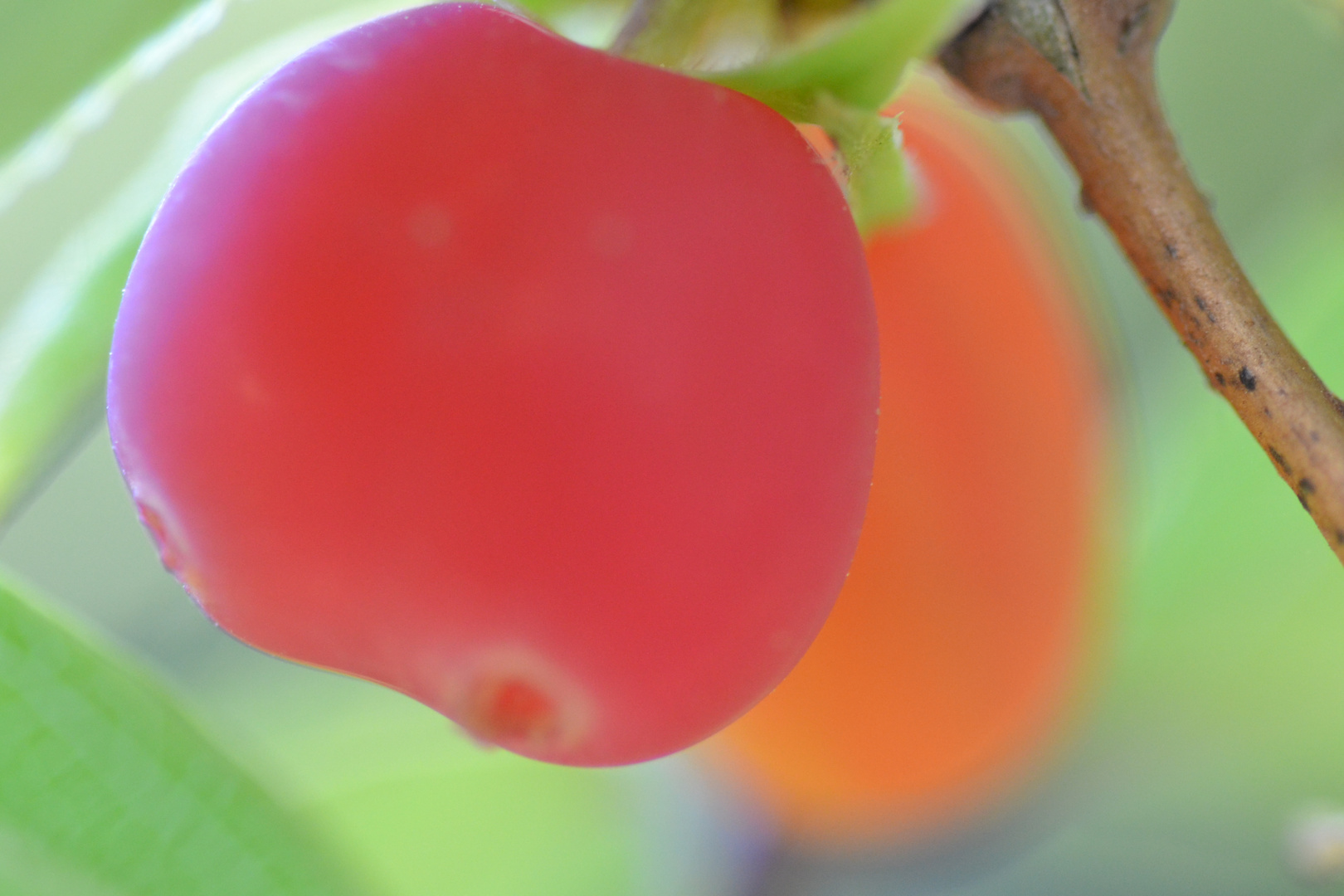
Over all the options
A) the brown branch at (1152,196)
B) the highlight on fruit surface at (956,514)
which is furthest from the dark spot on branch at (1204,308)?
the highlight on fruit surface at (956,514)

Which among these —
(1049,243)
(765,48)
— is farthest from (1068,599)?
(765,48)

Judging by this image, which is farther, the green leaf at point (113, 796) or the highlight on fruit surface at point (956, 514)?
the highlight on fruit surface at point (956, 514)

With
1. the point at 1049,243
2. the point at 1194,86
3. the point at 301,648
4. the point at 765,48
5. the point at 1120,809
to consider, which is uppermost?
the point at 1194,86

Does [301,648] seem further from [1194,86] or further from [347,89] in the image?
[1194,86]

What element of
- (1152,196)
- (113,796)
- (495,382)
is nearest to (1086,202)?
(1152,196)

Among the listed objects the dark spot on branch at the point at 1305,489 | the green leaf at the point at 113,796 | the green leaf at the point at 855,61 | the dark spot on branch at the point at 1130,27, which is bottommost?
the green leaf at the point at 113,796

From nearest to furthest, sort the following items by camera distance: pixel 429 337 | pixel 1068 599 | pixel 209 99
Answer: pixel 429 337, pixel 209 99, pixel 1068 599

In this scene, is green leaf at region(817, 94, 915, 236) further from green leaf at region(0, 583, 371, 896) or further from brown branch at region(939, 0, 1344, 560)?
green leaf at region(0, 583, 371, 896)

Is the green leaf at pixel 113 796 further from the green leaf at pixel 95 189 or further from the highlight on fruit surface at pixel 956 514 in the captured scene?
the highlight on fruit surface at pixel 956 514
